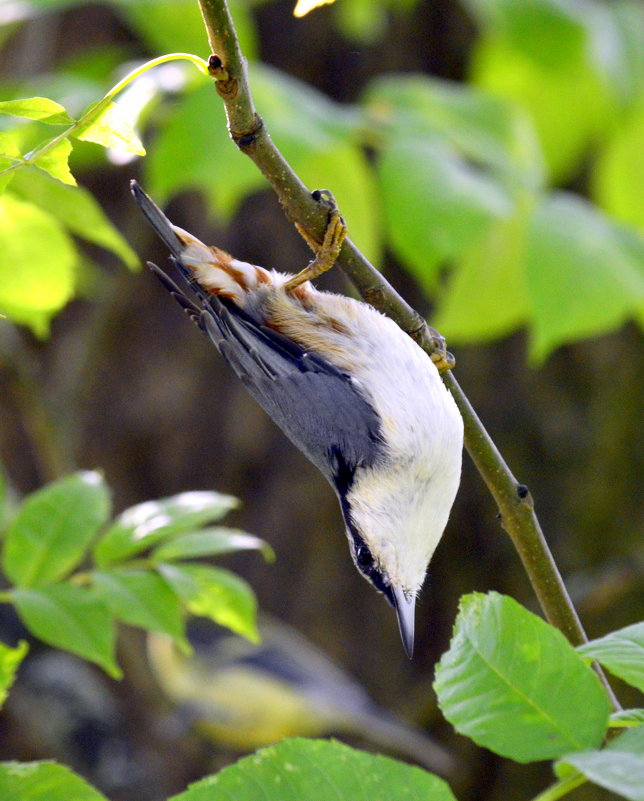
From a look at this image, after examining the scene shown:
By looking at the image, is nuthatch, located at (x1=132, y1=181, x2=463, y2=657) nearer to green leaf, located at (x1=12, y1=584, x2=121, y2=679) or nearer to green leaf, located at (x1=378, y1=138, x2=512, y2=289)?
green leaf, located at (x1=378, y1=138, x2=512, y2=289)

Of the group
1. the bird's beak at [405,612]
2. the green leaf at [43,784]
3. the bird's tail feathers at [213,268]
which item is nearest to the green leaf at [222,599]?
the bird's beak at [405,612]

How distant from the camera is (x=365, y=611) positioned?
3.38m

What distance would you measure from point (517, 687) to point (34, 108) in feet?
1.91

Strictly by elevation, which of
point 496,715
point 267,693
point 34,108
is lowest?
point 267,693

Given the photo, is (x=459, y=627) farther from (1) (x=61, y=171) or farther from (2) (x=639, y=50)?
(2) (x=639, y=50)

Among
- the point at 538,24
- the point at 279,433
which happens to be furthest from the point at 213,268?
the point at 279,433

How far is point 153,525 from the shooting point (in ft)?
3.88

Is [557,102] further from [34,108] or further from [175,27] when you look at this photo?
[34,108]

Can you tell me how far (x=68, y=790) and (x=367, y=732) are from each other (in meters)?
2.32

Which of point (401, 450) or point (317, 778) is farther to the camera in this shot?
point (401, 450)

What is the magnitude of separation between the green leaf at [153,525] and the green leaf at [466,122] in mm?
822

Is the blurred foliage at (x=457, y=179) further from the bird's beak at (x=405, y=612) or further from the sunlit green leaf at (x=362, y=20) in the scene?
the sunlit green leaf at (x=362, y=20)

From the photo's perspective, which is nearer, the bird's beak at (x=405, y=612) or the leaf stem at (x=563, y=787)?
the leaf stem at (x=563, y=787)

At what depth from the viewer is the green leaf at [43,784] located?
838 millimetres
